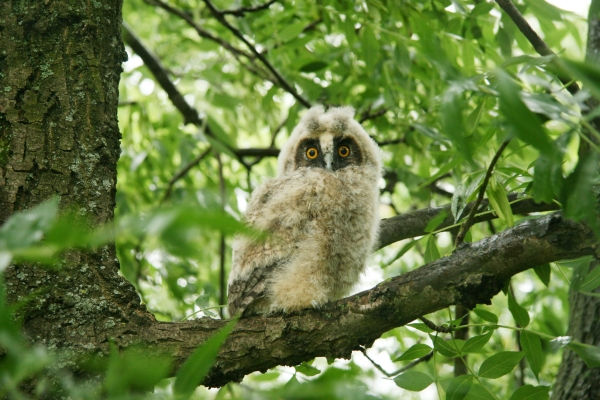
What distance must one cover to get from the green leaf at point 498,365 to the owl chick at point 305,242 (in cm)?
58

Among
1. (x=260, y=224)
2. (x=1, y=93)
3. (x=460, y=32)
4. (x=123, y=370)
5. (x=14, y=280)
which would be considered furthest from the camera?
(x=460, y=32)

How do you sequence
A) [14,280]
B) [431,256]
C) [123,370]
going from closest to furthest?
[123,370] < [14,280] < [431,256]

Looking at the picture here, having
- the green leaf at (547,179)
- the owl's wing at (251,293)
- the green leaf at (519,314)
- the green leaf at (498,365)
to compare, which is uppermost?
the green leaf at (547,179)

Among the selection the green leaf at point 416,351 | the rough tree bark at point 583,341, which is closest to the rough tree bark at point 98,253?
the green leaf at point 416,351

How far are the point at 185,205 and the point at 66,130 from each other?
4.67 ft

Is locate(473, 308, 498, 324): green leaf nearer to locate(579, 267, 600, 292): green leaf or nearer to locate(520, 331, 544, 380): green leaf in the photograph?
locate(520, 331, 544, 380): green leaf

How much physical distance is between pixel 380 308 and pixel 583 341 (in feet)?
3.96

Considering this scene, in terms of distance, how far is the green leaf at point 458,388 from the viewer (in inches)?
65.9

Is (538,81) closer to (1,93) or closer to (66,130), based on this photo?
(66,130)

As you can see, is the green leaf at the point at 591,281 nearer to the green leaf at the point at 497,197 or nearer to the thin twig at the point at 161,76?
the green leaf at the point at 497,197

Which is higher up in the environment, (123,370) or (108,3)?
(108,3)

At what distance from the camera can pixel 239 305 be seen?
7.17 feet

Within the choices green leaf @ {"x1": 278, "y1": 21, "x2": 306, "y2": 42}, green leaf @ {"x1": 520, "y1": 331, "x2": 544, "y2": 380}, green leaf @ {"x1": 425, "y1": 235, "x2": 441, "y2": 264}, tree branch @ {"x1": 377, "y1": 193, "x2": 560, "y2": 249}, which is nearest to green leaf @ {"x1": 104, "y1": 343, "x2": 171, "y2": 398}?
green leaf @ {"x1": 520, "y1": 331, "x2": 544, "y2": 380}

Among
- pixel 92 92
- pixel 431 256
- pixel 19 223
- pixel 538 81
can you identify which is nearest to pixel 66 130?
pixel 92 92
